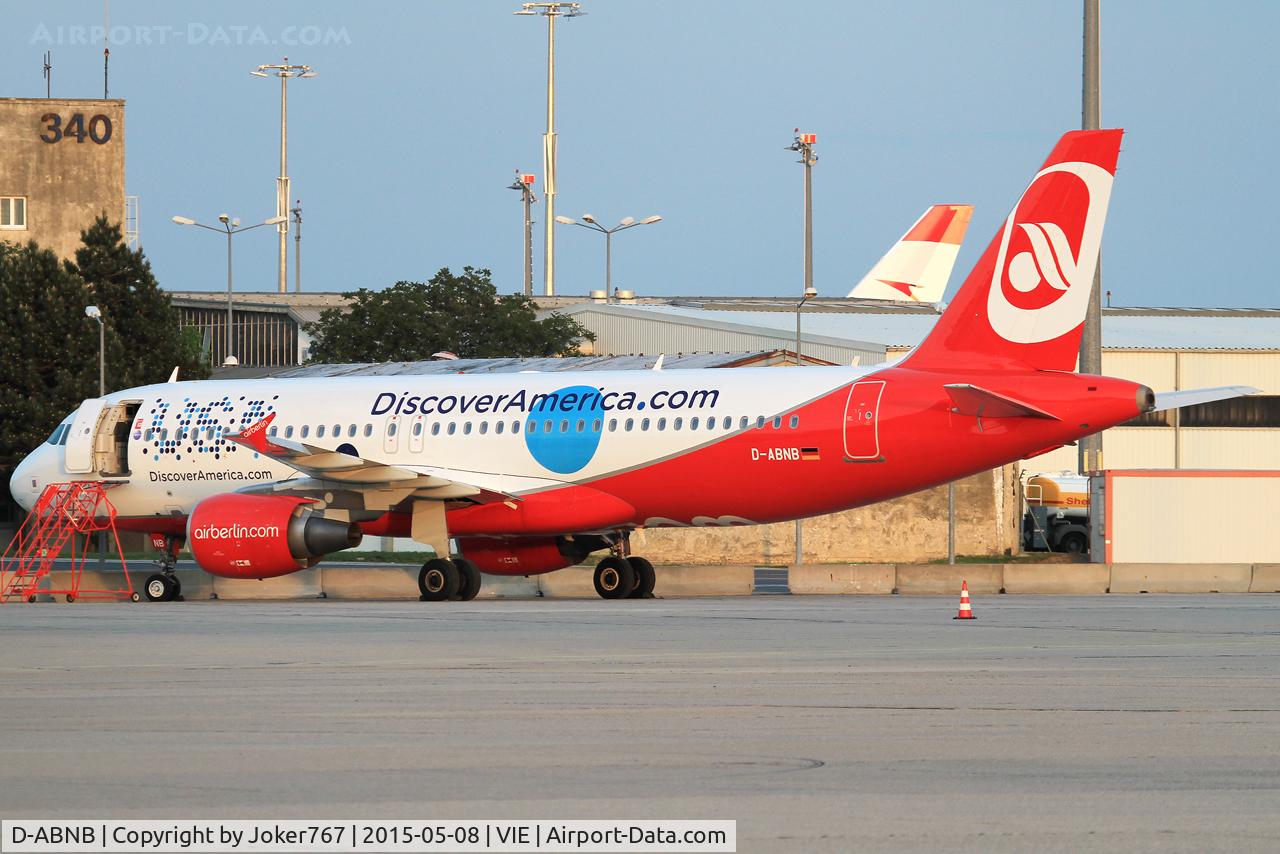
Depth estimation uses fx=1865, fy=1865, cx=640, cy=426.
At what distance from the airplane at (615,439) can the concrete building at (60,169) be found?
49.5 metres

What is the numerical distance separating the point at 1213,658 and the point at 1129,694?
3246mm

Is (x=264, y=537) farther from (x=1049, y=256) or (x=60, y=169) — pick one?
(x=60, y=169)

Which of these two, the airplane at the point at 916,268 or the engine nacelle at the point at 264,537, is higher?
the airplane at the point at 916,268

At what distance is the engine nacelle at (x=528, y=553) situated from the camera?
29.3 meters

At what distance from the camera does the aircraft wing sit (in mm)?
26812

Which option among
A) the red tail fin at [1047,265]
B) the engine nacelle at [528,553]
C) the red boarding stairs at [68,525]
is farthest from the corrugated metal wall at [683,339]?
the red tail fin at [1047,265]

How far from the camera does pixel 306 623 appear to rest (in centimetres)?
2133

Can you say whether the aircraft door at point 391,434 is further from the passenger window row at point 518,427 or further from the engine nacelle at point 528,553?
the engine nacelle at point 528,553

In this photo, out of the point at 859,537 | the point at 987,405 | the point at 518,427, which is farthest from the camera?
the point at 859,537

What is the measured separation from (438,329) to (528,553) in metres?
46.7

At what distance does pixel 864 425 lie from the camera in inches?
1027

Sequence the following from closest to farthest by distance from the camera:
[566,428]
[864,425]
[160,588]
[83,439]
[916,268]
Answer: [864,425] < [566,428] < [160,588] < [83,439] < [916,268]

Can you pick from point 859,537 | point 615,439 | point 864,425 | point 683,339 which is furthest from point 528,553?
point 683,339

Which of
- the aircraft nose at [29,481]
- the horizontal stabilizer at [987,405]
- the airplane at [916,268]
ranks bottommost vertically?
the aircraft nose at [29,481]
